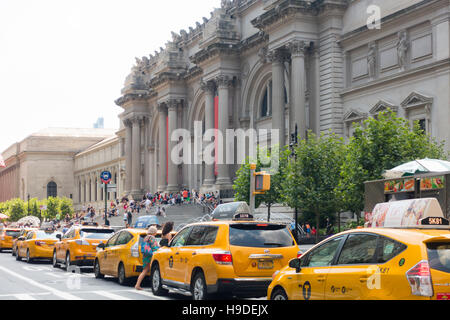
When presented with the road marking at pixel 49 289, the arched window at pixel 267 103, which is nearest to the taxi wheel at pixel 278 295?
the road marking at pixel 49 289

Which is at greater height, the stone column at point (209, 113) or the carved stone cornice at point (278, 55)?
the carved stone cornice at point (278, 55)

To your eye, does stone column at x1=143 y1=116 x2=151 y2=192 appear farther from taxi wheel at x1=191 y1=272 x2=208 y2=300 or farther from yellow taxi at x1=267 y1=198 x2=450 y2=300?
yellow taxi at x1=267 y1=198 x2=450 y2=300

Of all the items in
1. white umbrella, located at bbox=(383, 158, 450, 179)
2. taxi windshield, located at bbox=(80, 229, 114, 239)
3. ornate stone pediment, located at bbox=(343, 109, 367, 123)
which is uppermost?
ornate stone pediment, located at bbox=(343, 109, 367, 123)

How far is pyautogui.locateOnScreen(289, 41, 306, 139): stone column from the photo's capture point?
41281mm

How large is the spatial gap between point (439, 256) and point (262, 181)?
11.2 meters

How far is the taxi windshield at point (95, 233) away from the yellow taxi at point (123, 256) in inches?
131

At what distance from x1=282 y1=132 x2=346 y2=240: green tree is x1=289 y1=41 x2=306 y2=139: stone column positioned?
8.14 m

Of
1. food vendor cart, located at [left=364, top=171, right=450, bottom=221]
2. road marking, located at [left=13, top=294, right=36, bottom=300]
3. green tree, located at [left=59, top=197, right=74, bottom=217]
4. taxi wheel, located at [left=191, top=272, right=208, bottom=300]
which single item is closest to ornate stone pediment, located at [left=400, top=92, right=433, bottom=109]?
food vendor cart, located at [left=364, top=171, right=450, bottom=221]

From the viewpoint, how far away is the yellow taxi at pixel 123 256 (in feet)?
61.5

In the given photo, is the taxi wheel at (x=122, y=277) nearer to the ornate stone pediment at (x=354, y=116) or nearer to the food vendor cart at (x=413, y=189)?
the food vendor cart at (x=413, y=189)

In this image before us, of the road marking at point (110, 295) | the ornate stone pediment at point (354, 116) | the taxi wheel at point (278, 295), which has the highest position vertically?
the ornate stone pediment at point (354, 116)

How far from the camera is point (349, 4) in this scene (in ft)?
133

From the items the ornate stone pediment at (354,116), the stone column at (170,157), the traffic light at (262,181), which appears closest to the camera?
the traffic light at (262,181)

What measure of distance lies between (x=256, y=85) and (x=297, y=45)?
34.2 ft
